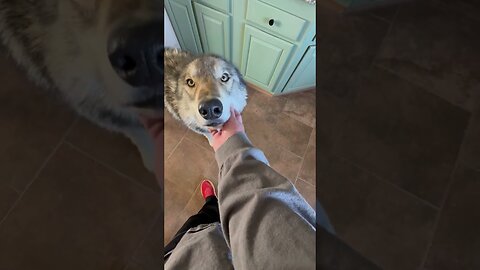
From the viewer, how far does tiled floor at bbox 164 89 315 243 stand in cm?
113

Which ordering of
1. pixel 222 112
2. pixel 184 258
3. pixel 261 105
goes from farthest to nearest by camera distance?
pixel 261 105
pixel 222 112
pixel 184 258

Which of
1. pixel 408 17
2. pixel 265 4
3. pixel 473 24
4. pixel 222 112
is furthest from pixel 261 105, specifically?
pixel 473 24

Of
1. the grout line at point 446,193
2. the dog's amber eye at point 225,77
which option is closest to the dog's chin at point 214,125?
the dog's amber eye at point 225,77

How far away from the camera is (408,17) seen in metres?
1.08

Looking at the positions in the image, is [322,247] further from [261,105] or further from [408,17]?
[408,17]

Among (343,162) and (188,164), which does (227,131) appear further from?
(343,162)

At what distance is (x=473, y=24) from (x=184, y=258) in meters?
1.12

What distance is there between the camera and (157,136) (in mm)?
974

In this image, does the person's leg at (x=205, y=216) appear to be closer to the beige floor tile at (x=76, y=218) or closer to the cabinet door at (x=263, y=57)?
the beige floor tile at (x=76, y=218)

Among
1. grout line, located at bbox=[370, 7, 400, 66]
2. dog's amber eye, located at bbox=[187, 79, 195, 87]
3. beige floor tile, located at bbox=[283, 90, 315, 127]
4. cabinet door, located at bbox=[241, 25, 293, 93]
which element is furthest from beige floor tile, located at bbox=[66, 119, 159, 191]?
Answer: grout line, located at bbox=[370, 7, 400, 66]

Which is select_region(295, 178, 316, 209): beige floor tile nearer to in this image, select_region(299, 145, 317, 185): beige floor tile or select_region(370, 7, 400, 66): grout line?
select_region(299, 145, 317, 185): beige floor tile

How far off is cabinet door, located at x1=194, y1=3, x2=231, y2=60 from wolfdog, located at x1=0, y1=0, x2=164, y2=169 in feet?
0.52

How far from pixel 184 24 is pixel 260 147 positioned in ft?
1.60

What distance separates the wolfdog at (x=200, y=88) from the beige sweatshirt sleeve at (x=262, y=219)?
153 millimetres
